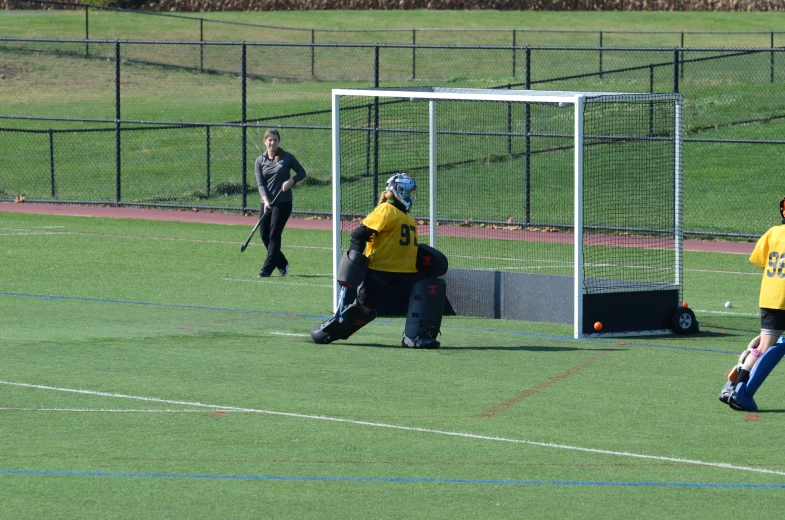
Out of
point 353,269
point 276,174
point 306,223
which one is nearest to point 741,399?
point 353,269

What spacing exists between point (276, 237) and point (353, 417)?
821cm


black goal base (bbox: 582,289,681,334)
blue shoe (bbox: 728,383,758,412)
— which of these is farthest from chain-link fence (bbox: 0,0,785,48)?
blue shoe (bbox: 728,383,758,412)

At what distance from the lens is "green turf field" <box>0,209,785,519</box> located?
8.18m

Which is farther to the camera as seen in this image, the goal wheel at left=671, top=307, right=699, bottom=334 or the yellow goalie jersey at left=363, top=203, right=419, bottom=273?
the goal wheel at left=671, top=307, right=699, bottom=334

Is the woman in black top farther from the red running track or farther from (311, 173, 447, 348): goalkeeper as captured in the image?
the red running track

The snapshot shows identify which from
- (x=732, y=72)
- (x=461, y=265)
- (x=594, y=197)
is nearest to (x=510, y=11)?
(x=732, y=72)

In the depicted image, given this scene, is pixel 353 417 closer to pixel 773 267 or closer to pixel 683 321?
pixel 773 267

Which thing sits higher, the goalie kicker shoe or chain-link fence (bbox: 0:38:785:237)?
chain-link fence (bbox: 0:38:785:237)

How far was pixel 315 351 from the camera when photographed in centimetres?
1303

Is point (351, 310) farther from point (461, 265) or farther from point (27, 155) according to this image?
point (27, 155)

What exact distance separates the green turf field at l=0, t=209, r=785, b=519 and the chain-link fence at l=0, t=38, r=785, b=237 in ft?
30.0

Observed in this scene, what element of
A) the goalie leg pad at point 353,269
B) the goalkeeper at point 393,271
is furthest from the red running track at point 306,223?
the goalie leg pad at point 353,269

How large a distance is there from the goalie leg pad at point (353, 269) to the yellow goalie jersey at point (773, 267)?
155 inches

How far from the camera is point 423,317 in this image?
43.3 feet
